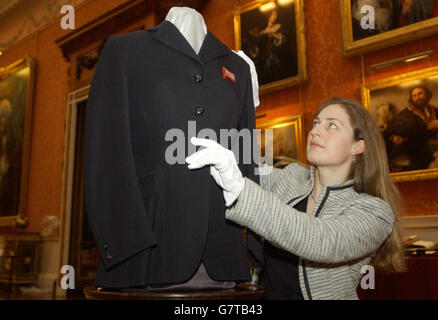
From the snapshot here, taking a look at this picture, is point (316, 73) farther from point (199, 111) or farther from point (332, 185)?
point (199, 111)

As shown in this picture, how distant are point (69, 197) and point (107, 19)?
128 inches

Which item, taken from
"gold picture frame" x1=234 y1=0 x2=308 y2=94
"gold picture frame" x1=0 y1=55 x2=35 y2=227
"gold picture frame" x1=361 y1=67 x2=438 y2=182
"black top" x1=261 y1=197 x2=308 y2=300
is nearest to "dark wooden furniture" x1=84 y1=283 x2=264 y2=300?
"black top" x1=261 y1=197 x2=308 y2=300

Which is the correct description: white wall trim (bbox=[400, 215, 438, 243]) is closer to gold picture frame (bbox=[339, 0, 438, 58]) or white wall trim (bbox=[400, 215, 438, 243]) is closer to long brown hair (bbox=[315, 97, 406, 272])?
gold picture frame (bbox=[339, 0, 438, 58])

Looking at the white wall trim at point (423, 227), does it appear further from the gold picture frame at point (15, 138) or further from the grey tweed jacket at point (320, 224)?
the gold picture frame at point (15, 138)

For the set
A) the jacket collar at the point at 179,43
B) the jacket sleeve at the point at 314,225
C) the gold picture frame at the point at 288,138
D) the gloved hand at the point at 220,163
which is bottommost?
the jacket sleeve at the point at 314,225

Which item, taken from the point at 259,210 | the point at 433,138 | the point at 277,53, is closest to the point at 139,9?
the point at 277,53

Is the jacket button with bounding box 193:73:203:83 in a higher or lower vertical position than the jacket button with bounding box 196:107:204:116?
higher

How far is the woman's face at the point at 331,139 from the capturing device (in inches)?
82.7

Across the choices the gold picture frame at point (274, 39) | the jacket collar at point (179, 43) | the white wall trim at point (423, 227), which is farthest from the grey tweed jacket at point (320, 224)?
the gold picture frame at point (274, 39)

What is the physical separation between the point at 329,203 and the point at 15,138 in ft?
29.6

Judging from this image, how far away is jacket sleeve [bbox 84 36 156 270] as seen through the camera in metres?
1.48

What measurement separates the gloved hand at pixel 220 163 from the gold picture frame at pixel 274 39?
3821 millimetres

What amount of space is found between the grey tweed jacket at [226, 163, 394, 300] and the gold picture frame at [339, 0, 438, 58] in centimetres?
266

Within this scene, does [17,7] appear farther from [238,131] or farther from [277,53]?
[238,131]
